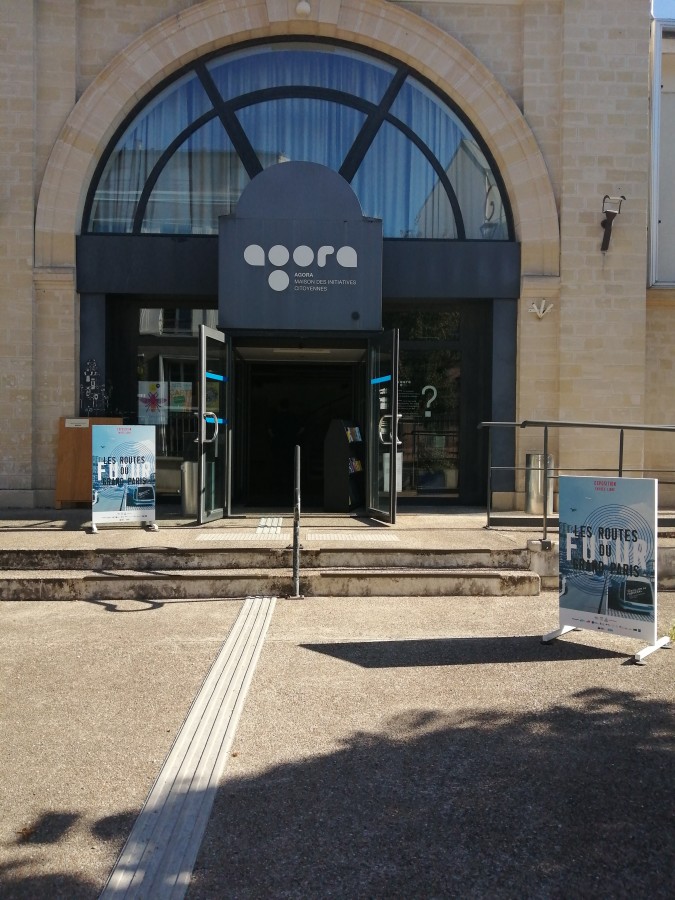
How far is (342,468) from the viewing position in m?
12.4

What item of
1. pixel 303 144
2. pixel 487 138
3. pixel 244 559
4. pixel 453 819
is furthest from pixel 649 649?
pixel 303 144

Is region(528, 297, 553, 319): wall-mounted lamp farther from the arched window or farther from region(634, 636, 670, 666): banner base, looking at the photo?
region(634, 636, 670, 666): banner base

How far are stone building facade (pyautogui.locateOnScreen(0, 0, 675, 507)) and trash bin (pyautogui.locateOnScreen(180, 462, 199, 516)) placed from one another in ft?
7.50

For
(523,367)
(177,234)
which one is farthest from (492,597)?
(177,234)

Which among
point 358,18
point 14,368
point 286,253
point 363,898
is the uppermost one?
point 358,18

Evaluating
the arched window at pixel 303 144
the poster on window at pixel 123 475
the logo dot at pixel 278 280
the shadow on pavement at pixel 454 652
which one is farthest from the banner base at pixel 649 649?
the arched window at pixel 303 144

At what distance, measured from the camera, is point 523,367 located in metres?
12.6

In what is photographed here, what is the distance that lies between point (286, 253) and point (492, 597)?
224 inches

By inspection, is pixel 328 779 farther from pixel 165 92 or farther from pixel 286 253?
pixel 165 92

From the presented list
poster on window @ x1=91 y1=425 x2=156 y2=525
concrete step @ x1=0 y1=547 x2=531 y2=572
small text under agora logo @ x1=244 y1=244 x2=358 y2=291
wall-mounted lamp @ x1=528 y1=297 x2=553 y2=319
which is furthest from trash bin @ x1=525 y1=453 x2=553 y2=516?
poster on window @ x1=91 y1=425 x2=156 y2=525

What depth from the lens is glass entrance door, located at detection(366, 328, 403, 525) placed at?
10.8 metres

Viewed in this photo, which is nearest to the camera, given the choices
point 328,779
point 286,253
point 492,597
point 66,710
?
point 328,779

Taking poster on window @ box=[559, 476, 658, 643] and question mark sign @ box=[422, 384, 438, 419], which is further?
question mark sign @ box=[422, 384, 438, 419]

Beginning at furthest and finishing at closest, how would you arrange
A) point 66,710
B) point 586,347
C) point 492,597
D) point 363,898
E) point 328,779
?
1. point 586,347
2. point 492,597
3. point 66,710
4. point 328,779
5. point 363,898
